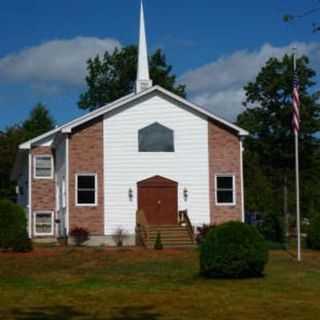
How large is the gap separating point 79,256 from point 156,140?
1016 cm

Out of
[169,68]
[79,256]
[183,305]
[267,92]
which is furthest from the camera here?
[169,68]

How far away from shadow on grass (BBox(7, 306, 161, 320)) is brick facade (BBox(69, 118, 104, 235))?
69.1 ft

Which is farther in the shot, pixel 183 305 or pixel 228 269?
pixel 228 269

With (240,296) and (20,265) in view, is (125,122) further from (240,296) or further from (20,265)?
(240,296)

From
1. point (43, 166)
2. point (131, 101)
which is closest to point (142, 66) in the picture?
point (43, 166)

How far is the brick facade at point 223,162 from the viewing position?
37.4m

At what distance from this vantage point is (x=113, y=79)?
7412 centimetres

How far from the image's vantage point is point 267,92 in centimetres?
5150

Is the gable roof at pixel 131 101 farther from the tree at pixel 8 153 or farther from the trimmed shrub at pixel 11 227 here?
the tree at pixel 8 153

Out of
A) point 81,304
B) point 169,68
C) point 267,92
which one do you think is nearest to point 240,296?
point 81,304

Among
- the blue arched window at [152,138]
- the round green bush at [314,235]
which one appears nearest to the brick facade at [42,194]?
the blue arched window at [152,138]

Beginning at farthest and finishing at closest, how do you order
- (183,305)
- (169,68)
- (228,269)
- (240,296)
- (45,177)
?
(169,68), (45,177), (228,269), (240,296), (183,305)

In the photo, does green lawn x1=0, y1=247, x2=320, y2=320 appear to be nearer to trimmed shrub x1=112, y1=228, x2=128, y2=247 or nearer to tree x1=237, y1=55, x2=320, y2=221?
trimmed shrub x1=112, y1=228, x2=128, y2=247

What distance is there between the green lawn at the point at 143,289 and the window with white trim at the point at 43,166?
1463 centimetres
